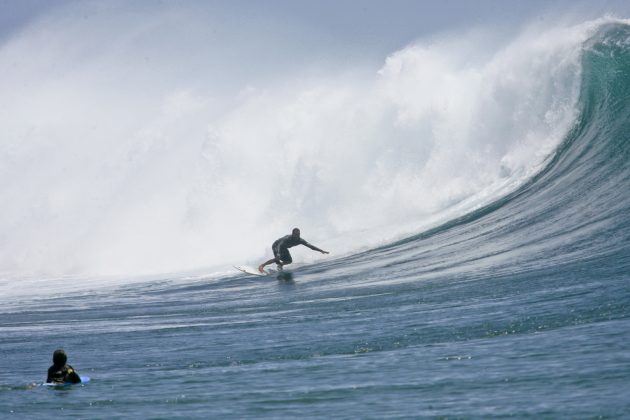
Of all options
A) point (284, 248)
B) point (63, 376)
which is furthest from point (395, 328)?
point (284, 248)

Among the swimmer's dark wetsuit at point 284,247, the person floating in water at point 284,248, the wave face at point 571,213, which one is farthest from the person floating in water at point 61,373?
the swimmer's dark wetsuit at point 284,247

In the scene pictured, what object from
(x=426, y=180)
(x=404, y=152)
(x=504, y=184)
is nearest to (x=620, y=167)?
(x=504, y=184)

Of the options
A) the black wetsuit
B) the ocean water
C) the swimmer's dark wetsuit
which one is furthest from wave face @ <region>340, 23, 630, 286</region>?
the black wetsuit

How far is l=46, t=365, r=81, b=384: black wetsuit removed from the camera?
988 cm

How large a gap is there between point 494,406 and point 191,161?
34.7 m

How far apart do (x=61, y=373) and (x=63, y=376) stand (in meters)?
0.05

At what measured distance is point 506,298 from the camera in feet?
37.0

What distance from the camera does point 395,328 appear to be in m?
10.5

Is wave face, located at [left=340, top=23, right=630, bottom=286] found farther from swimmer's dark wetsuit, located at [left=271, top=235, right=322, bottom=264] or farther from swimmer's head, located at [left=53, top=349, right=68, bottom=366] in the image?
swimmer's head, located at [left=53, top=349, right=68, bottom=366]

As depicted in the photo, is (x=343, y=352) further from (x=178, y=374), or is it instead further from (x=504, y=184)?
(x=504, y=184)

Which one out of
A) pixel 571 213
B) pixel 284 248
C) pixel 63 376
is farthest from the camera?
pixel 284 248

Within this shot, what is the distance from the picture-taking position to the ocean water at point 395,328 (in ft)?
24.5

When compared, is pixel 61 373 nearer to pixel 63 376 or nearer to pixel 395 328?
pixel 63 376

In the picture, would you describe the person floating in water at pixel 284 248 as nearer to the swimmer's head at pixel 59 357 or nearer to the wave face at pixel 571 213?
the wave face at pixel 571 213
